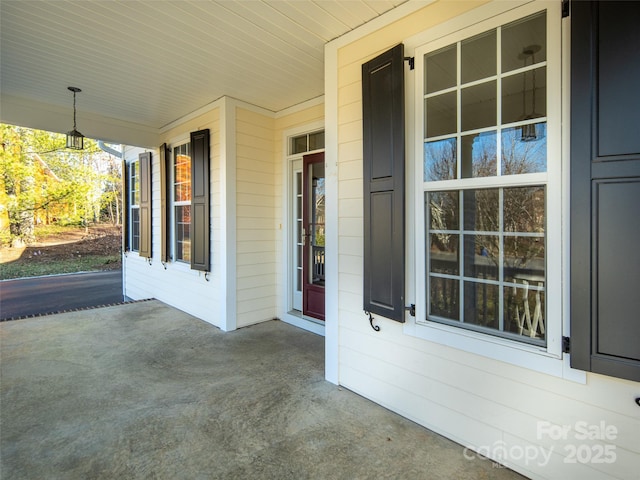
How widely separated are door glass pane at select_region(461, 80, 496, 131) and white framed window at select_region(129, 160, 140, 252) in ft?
19.5

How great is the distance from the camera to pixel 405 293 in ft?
6.79

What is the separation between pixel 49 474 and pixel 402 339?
2.15 metres

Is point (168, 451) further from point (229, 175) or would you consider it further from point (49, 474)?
point (229, 175)

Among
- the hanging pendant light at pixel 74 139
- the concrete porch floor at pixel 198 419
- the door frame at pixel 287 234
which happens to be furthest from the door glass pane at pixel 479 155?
the hanging pendant light at pixel 74 139

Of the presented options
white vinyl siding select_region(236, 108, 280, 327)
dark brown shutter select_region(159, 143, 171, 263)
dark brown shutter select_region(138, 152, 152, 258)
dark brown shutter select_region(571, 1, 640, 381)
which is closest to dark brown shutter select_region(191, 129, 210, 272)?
white vinyl siding select_region(236, 108, 280, 327)

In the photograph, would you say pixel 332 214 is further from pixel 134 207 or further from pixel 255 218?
pixel 134 207

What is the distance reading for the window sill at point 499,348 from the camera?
1.51m

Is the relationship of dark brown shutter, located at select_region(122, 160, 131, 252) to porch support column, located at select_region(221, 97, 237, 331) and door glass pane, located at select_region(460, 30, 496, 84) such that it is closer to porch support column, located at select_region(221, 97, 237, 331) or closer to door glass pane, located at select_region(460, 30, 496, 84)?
porch support column, located at select_region(221, 97, 237, 331)

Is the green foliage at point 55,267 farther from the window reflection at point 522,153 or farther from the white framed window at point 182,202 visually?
the window reflection at point 522,153

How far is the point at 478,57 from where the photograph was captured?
5.96 ft

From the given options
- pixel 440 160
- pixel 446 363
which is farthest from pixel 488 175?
pixel 446 363

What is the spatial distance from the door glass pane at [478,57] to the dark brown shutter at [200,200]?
3.21m

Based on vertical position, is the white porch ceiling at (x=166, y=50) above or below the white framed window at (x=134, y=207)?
above

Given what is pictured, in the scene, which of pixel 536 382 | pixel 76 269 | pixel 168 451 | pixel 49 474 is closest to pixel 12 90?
pixel 49 474
